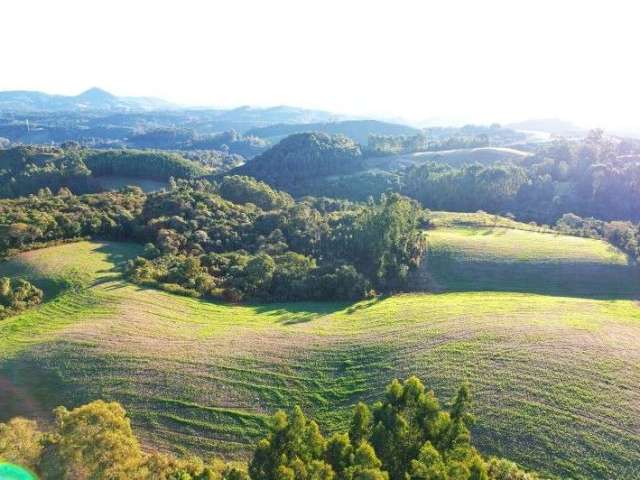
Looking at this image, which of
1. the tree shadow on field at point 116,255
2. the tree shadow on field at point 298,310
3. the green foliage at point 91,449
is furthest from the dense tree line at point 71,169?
the green foliage at point 91,449

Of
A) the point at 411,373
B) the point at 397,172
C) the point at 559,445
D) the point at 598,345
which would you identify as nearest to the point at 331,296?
the point at 411,373

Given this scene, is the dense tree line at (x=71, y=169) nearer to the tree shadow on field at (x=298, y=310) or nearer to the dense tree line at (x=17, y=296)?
the dense tree line at (x=17, y=296)

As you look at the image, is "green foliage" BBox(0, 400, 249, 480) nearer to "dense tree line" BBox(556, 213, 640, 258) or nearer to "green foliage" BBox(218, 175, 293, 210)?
"dense tree line" BBox(556, 213, 640, 258)

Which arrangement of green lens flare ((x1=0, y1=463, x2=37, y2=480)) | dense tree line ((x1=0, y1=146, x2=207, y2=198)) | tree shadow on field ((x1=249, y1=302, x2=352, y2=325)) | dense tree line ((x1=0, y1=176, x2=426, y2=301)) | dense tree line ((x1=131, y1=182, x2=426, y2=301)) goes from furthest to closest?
dense tree line ((x1=0, y1=146, x2=207, y2=198)) → dense tree line ((x1=0, y1=176, x2=426, y2=301)) → dense tree line ((x1=131, y1=182, x2=426, y2=301)) → tree shadow on field ((x1=249, y1=302, x2=352, y2=325)) → green lens flare ((x1=0, y1=463, x2=37, y2=480))

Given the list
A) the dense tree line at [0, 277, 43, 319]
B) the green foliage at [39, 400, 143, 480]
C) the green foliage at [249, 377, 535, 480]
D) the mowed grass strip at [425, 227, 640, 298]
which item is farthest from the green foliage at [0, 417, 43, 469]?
the mowed grass strip at [425, 227, 640, 298]

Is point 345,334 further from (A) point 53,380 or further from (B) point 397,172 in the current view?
(B) point 397,172

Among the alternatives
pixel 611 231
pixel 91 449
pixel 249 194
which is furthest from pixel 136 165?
pixel 91 449

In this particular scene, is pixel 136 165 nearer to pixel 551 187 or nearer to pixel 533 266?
pixel 551 187

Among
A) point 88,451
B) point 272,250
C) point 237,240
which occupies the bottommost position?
point 88,451
